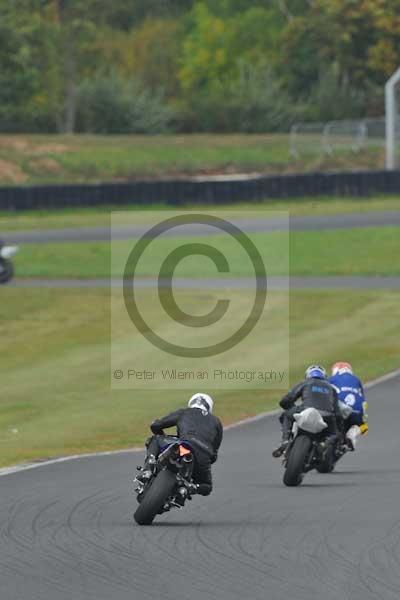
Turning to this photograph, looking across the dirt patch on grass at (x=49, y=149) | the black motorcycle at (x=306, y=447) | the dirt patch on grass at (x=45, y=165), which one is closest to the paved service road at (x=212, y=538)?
the black motorcycle at (x=306, y=447)

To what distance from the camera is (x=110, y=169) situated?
207ft

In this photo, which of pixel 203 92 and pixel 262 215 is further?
pixel 203 92

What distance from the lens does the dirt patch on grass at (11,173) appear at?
195ft

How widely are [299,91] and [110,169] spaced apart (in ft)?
80.9

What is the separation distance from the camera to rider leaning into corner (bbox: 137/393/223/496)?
12438 mm

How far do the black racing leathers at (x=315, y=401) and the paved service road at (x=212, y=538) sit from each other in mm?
627

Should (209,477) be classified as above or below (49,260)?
above

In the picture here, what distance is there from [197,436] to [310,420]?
93.6 inches

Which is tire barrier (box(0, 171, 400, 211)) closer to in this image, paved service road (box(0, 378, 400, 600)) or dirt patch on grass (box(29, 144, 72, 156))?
dirt patch on grass (box(29, 144, 72, 156))

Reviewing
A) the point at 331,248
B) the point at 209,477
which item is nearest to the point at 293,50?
the point at 331,248

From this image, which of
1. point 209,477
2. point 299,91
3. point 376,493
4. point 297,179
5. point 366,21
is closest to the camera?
point 209,477

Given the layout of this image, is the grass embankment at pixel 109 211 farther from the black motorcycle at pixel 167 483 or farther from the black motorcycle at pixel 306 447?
the black motorcycle at pixel 167 483

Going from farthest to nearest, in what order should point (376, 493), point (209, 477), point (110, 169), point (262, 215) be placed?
point (110, 169), point (262, 215), point (376, 493), point (209, 477)

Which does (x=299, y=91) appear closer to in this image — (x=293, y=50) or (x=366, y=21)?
(x=293, y=50)
